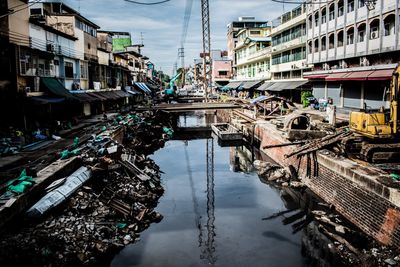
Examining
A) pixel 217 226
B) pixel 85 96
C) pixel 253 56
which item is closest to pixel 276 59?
pixel 253 56

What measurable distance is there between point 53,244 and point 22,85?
1594 centimetres

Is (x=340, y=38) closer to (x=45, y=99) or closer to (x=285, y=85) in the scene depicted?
(x=285, y=85)

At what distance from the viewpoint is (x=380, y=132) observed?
15.7 metres

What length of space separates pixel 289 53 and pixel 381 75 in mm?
23519

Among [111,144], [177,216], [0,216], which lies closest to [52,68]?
[111,144]

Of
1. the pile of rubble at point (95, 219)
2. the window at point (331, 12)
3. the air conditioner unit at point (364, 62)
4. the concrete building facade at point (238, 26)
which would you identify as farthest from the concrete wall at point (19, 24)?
the concrete building facade at point (238, 26)

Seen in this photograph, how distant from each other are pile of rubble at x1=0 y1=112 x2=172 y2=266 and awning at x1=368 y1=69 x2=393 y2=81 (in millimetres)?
19620

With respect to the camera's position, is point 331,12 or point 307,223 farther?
point 331,12

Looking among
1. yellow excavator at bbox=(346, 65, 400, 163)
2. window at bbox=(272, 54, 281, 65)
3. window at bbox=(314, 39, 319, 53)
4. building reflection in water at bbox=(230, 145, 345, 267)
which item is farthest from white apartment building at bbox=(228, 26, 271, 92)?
yellow excavator at bbox=(346, 65, 400, 163)

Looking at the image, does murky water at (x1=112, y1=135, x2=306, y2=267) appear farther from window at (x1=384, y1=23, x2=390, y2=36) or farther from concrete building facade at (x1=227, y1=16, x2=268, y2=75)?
concrete building facade at (x1=227, y1=16, x2=268, y2=75)

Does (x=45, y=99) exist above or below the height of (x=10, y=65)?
below

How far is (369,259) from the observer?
442 inches

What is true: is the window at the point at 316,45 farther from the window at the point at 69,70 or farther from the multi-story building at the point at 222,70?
the multi-story building at the point at 222,70

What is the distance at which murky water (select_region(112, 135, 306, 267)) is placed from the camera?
485 inches
